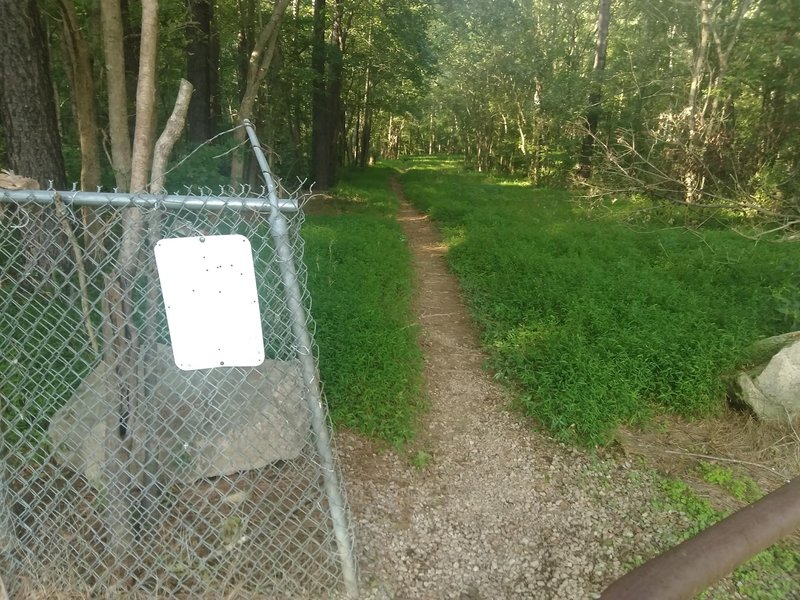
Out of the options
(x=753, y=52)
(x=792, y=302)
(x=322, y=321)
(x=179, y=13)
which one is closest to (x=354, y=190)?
(x=179, y=13)

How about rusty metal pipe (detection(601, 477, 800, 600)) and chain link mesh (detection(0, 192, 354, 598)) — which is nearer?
rusty metal pipe (detection(601, 477, 800, 600))

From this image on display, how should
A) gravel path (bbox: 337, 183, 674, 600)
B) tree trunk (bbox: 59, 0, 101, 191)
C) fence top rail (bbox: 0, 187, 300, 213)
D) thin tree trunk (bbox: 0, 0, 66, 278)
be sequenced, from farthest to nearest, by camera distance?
thin tree trunk (bbox: 0, 0, 66, 278), tree trunk (bbox: 59, 0, 101, 191), gravel path (bbox: 337, 183, 674, 600), fence top rail (bbox: 0, 187, 300, 213)

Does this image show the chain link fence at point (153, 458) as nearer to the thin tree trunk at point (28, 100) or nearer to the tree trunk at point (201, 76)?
the thin tree trunk at point (28, 100)

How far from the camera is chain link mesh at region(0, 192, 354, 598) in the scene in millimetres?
2305

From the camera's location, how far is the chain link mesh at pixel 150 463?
2305 mm

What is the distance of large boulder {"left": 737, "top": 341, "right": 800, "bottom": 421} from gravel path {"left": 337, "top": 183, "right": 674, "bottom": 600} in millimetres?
1295

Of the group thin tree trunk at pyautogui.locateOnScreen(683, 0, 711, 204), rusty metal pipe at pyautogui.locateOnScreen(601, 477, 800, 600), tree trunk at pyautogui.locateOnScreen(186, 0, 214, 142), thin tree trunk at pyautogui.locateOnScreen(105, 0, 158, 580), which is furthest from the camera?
tree trunk at pyautogui.locateOnScreen(186, 0, 214, 142)

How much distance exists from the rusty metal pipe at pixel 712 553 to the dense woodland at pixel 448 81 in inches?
100.0

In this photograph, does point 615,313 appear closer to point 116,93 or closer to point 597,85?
point 116,93

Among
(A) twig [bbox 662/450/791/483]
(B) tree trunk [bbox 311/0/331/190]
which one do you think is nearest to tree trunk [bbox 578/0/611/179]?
(B) tree trunk [bbox 311/0/331/190]

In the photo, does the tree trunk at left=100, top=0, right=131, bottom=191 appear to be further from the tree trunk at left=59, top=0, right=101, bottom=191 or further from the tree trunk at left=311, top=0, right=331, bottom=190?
the tree trunk at left=311, top=0, right=331, bottom=190

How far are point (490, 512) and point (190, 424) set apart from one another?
5.98 feet

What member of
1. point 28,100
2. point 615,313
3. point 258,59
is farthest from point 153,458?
point 258,59

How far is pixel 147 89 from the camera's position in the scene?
97.0 inches
